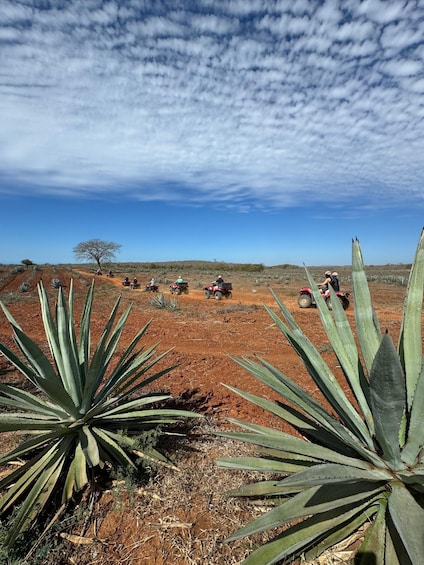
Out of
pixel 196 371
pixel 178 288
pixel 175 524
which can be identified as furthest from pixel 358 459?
pixel 178 288

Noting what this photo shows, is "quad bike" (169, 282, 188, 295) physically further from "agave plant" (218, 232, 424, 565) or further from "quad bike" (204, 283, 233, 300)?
"agave plant" (218, 232, 424, 565)

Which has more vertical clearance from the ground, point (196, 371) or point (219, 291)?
point (219, 291)

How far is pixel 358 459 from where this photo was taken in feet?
5.64

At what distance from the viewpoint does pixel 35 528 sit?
6.97ft

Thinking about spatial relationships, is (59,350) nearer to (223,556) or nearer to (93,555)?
(93,555)

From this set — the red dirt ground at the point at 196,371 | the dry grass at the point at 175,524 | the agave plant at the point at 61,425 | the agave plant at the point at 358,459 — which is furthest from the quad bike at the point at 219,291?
the agave plant at the point at 358,459

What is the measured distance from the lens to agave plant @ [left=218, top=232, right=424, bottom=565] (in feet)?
4.34

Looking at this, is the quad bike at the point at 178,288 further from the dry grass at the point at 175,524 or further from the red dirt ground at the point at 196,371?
the dry grass at the point at 175,524

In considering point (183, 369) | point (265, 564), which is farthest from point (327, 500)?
point (183, 369)

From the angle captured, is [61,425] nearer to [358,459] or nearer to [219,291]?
[358,459]

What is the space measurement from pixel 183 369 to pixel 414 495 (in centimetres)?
388

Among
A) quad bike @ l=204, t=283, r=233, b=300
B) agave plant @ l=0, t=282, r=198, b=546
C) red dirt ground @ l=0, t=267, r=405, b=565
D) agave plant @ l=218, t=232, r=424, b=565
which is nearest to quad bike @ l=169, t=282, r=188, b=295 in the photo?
quad bike @ l=204, t=283, r=233, b=300

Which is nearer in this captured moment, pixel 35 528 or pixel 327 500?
pixel 327 500

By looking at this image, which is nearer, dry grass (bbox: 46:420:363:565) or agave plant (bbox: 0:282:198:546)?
dry grass (bbox: 46:420:363:565)
